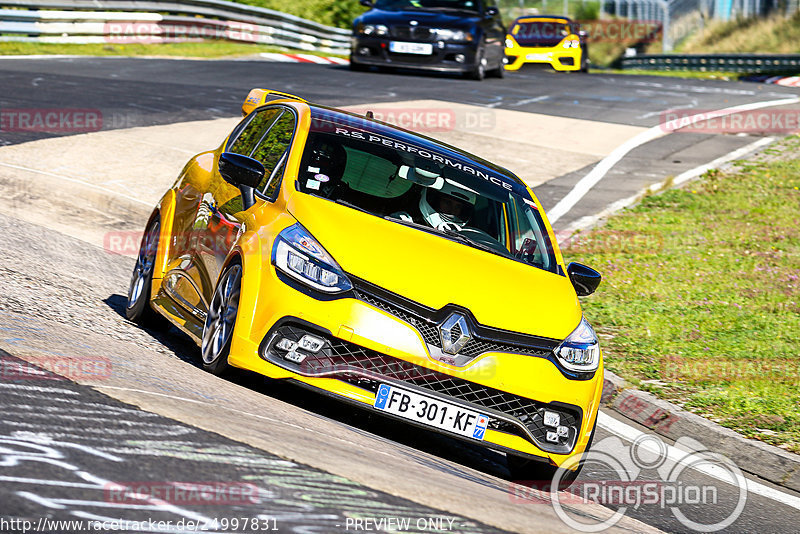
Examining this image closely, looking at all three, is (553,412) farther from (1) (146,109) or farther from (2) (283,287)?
(1) (146,109)

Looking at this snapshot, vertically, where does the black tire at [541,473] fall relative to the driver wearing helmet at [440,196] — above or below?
below

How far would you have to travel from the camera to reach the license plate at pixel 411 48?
22.8m

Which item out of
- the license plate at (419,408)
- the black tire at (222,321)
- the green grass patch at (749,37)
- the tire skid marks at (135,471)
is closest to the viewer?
the tire skid marks at (135,471)

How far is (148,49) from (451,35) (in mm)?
9225

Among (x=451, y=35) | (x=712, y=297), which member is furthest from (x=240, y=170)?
(x=451, y=35)

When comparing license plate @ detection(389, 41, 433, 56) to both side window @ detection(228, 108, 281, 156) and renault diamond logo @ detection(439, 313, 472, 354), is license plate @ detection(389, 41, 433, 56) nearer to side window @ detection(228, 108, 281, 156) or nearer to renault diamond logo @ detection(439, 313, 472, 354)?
side window @ detection(228, 108, 281, 156)

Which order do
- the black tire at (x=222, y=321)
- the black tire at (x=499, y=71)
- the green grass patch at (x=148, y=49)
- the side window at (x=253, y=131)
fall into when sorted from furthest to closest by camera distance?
the black tire at (x=499, y=71), the green grass patch at (x=148, y=49), the side window at (x=253, y=131), the black tire at (x=222, y=321)

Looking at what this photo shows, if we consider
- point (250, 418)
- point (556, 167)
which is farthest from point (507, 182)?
point (556, 167)

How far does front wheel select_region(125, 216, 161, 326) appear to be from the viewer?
287 inches

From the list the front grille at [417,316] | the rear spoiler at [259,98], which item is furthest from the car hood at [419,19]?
the front grille at [417,316]

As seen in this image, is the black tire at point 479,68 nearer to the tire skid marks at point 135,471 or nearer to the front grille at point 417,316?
the front grille at point 417,316

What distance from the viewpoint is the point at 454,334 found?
552 centimetres

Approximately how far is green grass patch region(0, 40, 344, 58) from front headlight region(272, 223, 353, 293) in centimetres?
2001

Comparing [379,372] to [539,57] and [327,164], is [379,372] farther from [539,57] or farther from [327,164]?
[539,57]
